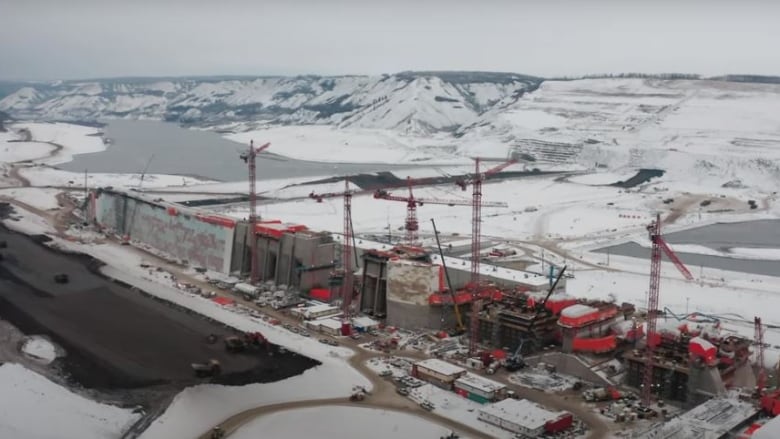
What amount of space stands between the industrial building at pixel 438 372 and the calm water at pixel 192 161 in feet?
139

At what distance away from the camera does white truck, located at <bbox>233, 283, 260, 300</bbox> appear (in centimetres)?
2556

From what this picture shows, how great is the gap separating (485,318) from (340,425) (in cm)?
698

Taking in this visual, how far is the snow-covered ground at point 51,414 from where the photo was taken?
1454 cm

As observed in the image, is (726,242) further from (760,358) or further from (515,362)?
(515,362)

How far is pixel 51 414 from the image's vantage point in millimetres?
15336

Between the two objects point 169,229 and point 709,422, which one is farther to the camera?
point 169,229

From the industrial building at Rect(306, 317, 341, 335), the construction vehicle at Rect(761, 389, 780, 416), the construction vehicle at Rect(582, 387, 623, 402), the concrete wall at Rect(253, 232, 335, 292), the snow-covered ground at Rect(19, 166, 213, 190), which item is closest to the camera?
the construction vehicle at Rect(761, 389, 780, 416)

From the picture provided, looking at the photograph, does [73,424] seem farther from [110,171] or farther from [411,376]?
[110,171]

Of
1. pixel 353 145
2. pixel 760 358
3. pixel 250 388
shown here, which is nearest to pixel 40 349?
pixel 250 388

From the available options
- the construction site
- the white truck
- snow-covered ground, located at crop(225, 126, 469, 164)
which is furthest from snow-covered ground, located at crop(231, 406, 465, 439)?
snow-covered ground, located at crop(225, 126, 469, 164)

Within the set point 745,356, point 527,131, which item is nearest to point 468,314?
point 745,356

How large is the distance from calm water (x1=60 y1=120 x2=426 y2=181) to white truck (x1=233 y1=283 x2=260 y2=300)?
33.3m

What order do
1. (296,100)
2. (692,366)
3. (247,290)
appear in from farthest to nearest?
(296,100)
(247,290)
(692,366)

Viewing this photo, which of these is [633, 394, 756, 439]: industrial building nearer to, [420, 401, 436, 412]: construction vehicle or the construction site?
the construction site
